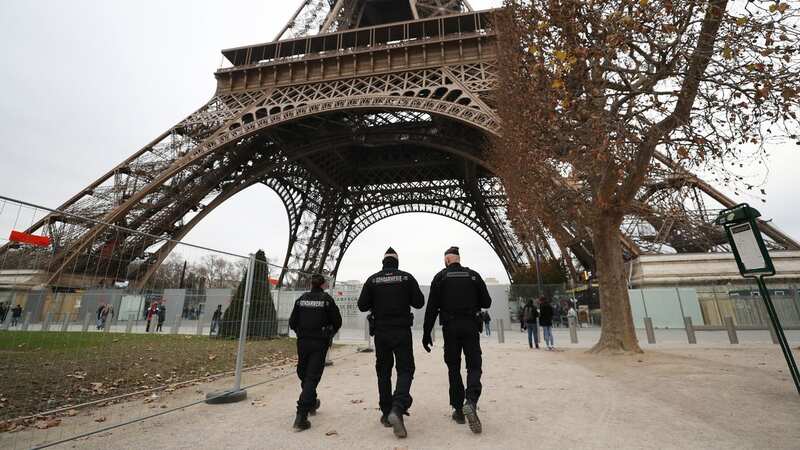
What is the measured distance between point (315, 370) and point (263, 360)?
4.98 metres

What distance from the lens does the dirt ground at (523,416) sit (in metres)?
3.14

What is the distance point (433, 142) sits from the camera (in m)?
22.5

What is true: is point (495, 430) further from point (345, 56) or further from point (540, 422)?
point (345, 56)

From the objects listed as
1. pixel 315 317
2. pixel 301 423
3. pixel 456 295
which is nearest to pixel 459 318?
pixel 456 295

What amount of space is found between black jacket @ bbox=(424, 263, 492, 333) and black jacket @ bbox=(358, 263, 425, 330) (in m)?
0.20

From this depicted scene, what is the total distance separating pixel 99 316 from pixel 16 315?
74 centimetres

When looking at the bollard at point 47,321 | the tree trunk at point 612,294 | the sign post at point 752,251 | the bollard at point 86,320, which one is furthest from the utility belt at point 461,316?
the tree trunk at point 612,294

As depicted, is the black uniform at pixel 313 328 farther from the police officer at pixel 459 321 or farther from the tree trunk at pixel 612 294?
the tree trunk at pixel 612 294

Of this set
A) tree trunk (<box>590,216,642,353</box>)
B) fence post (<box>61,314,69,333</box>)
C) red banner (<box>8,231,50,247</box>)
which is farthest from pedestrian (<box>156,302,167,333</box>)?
tree trunk (<box>590,216,642,353</box>)

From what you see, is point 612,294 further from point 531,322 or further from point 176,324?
point 176,324

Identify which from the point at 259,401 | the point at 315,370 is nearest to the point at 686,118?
the point at 315,370

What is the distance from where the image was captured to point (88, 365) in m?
4.31

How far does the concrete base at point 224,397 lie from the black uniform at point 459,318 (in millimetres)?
2839

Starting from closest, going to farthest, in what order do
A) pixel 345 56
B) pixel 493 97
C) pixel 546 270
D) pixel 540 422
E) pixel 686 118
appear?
1. pixel 540 422
2. pixel 686 118
3. pixel 493 97
4. pixel 345 56
5. pixel 546 270
